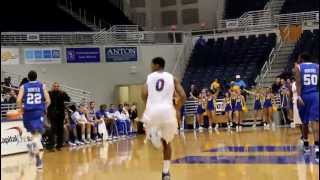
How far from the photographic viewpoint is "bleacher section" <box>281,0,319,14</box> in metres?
25.9

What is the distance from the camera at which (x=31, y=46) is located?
71.5 feet

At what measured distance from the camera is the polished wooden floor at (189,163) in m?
9.09

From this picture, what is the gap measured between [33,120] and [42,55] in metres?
13.4

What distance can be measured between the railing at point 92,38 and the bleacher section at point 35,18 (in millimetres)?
1434

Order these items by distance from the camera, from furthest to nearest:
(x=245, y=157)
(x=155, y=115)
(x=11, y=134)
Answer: (x=11, y=134), (x=245, y=157), (x=155, y=115)

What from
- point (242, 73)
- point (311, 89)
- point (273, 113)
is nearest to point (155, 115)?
point (311, 89)

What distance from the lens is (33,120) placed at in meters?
8.88

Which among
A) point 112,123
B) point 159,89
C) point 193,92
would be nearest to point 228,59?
point 193,92

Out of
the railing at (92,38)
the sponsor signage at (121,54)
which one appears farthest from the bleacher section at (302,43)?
the sponsor signage at (121,54)

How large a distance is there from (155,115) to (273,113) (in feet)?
47.9

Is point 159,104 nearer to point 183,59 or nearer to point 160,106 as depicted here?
point 160,106

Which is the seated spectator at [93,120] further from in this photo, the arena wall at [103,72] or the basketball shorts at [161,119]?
the basketball shorts at [161,119]

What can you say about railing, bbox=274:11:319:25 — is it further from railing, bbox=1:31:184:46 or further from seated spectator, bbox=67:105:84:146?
seated spectator, bbox=67:105:84:146

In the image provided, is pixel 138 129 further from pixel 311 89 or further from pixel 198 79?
pixel 311 89
